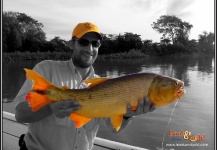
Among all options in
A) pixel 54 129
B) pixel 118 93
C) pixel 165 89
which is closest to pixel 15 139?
pixel 54 129

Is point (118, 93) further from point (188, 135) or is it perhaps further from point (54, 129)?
point (188, 135)

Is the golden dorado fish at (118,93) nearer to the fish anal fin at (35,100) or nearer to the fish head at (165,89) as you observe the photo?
the fish head at (165,89)

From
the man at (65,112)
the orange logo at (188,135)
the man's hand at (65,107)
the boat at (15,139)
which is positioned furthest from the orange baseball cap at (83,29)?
the orange logo at (188,135)

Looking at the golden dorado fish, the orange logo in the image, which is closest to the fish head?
the golden dorado fish

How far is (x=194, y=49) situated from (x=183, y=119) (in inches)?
2323

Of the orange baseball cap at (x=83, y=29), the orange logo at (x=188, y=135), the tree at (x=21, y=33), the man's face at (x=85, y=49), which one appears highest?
the tree at (x=21, y=33)

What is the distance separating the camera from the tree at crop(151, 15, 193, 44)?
6862cm

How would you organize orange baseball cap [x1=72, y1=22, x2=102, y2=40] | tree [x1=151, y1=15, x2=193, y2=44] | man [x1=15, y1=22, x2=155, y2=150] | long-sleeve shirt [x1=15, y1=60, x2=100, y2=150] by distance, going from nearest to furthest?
1. man [x1=15, y1=22, x2=155, y2=150]
2. long-sleeve shirt [x1=15, y1=60, x2=100, y2=150]
3. orange baseball cap [x1=72, y1=22, x2=102, y2=40]
4. tree [x1=151, y1=15, x2=193, y2=44]

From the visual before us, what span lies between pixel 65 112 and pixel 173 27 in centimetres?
7367

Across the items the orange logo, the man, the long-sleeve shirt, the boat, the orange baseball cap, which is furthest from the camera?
the orange logo

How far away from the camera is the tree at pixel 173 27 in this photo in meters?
68.6

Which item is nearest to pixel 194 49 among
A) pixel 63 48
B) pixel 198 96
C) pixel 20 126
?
pixel 63 48

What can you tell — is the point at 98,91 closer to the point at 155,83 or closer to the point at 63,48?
the point at 155,83

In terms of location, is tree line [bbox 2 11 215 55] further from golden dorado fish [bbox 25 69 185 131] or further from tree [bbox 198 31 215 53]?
golden dorado fish [bbox 25 69 185 131]
